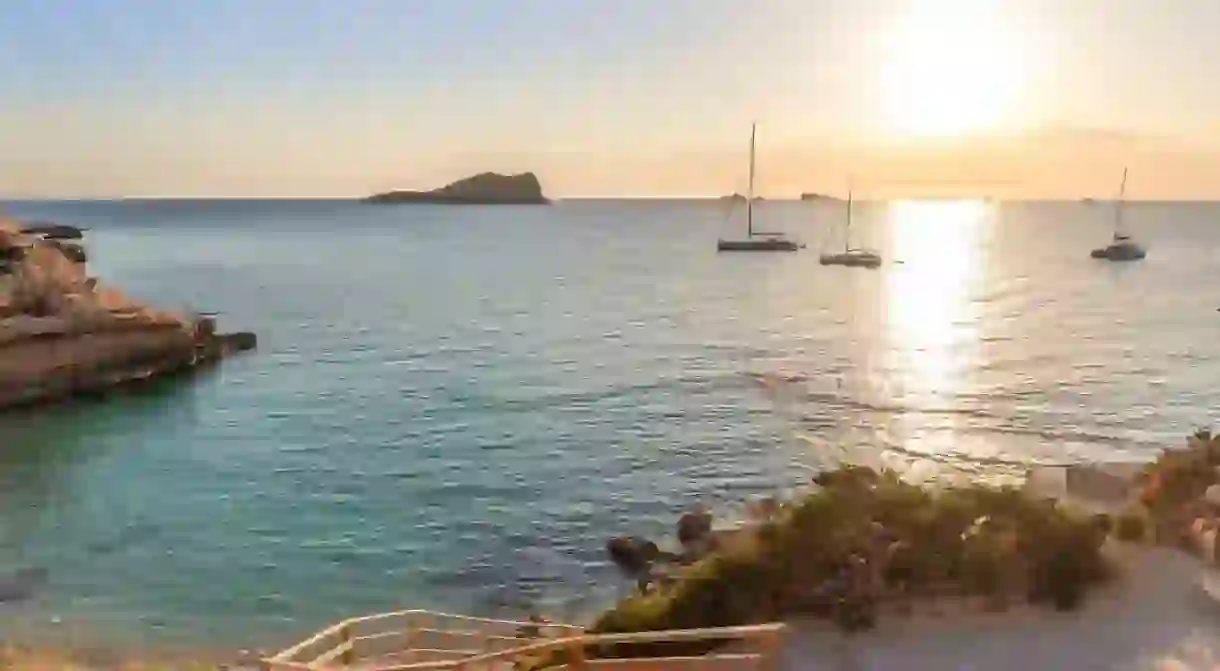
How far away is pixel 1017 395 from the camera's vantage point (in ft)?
146

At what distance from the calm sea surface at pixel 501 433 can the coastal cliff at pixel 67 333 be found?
204cm

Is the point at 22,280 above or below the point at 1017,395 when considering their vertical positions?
above

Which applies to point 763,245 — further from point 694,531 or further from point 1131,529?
point 1131,529

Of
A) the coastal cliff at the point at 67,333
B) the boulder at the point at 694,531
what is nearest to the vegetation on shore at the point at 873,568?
the boulder at the point at 694,531

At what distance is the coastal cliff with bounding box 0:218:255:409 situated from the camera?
41688 mm

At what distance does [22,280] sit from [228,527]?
22891 mm

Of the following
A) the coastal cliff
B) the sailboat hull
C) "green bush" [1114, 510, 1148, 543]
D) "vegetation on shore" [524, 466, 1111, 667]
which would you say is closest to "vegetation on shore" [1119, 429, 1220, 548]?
"green bush" [1114, 510, 1148, 543]

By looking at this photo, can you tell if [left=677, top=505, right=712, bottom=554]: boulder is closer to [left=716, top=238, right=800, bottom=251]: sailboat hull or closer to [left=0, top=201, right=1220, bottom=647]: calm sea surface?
[left=0, top=201, right=1220, bottom=647]: calm sea surface

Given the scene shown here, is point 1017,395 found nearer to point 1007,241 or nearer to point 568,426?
point 568,426

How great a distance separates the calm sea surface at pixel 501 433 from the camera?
23203 millimetres

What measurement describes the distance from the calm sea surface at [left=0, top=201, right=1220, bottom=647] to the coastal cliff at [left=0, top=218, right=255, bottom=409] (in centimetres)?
204

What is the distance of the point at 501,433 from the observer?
36.2 m

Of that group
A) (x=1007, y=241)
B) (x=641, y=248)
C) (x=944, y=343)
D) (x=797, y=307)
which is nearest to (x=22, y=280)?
(x=944, y=343)

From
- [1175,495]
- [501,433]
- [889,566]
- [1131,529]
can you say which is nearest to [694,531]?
[1175,495]
